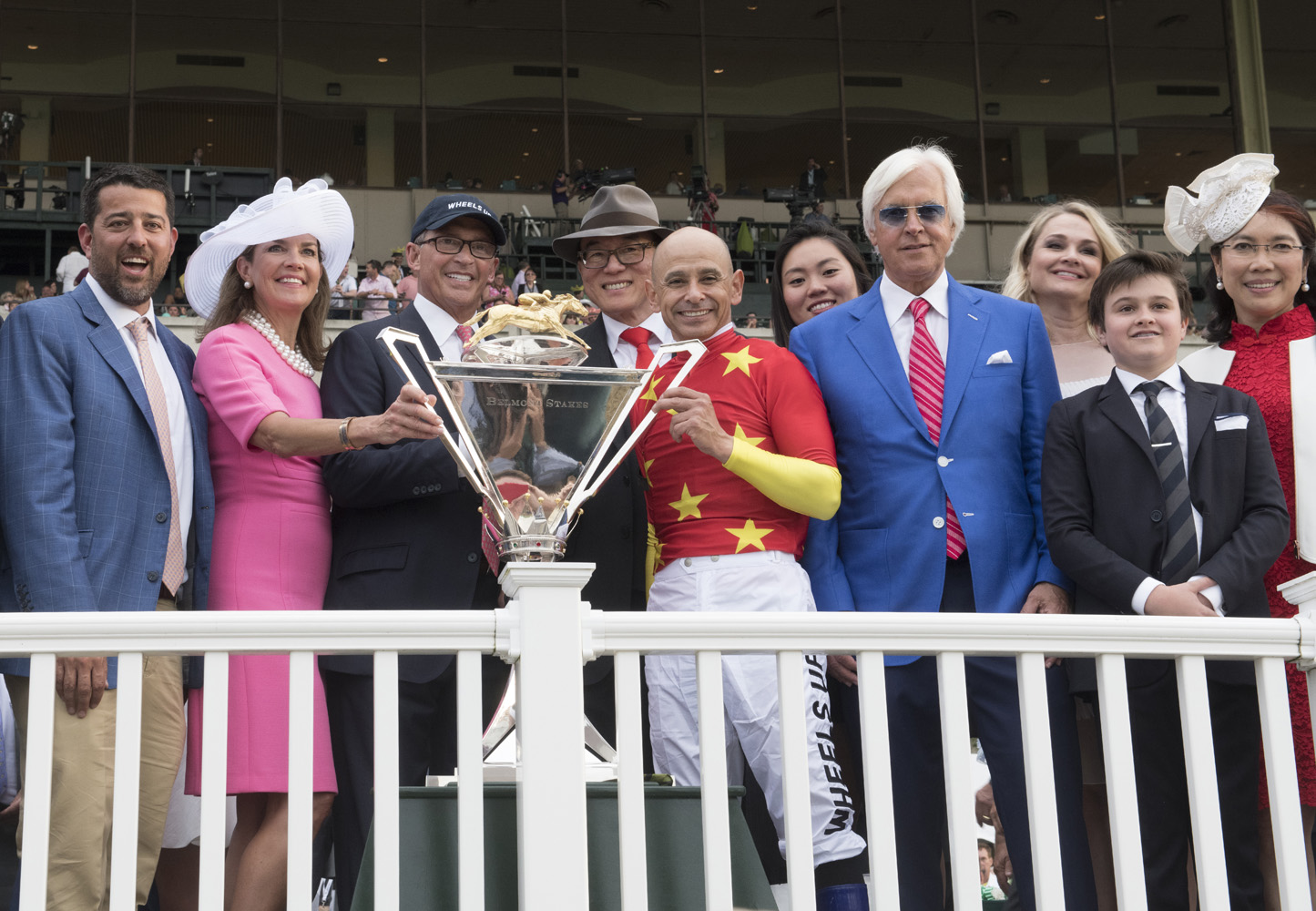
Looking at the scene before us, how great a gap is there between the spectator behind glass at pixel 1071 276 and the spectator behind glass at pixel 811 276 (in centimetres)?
41

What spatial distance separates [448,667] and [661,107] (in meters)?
16.2

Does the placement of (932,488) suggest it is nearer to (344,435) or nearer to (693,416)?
(693,416)

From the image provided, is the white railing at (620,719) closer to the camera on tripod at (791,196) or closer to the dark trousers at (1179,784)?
the dark trousers at (1179,784)

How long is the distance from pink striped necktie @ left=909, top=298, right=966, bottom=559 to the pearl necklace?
3.96 feet

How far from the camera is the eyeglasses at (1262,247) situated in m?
2.74

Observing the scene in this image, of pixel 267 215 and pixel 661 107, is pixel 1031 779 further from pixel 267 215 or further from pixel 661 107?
pixel 661 107

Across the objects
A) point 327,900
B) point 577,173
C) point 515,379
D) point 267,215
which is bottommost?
A: point 327,900

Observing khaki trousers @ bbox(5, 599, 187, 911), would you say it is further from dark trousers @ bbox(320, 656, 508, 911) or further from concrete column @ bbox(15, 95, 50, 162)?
concrete column @ bbox(15, 95, 50, 162)

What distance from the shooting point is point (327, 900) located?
316cm

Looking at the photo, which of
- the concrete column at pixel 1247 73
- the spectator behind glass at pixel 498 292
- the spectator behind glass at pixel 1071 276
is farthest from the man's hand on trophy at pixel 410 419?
the concrete column at pixel 1247 73

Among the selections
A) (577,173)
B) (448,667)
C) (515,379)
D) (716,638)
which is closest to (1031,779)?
(716,638)

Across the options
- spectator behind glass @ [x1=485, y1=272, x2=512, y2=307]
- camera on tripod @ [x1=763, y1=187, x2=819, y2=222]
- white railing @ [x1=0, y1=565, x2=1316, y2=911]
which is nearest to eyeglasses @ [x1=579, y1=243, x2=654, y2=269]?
white railing @ [x1=0, y1=565, x2=1316, y2=911]

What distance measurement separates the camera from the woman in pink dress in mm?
2391

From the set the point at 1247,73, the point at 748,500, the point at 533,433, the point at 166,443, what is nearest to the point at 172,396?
the point at 166,443
